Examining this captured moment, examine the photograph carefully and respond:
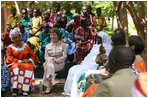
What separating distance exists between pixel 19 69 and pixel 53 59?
787 mm

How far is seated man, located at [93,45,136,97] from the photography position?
2.36 metres

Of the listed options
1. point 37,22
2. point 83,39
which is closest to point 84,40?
point 83,39

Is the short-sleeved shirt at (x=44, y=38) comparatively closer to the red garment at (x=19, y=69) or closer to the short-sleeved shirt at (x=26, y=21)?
the red garment at (x=19, y=69)

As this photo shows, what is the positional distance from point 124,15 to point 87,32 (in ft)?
13.8

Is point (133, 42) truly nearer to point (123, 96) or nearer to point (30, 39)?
point (123, 96)

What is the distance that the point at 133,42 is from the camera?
4188mm

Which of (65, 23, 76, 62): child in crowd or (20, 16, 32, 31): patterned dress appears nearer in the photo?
(65, 23, 76, 62): child in crowd

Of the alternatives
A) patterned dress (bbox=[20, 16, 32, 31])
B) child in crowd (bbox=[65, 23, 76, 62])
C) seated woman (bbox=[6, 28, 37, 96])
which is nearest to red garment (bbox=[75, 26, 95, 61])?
child in crowd (bbox=[65, 23, 76, 62])

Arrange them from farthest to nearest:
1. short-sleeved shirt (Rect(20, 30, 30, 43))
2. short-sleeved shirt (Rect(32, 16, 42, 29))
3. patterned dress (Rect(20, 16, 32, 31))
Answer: patterned dress (Rect(20, 16, 32, 31)) < short-sleeved shirt (Rect(32, 16, 42, 29)) < short-sleeved shirt (Rect(20, 30, 30, 43))

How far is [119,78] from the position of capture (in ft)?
8.00

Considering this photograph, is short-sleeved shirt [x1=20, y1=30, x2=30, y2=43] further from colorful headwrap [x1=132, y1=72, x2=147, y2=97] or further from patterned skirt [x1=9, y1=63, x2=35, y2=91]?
colorful headwrap [x1=132, y1=72, x2=147, y2=97]

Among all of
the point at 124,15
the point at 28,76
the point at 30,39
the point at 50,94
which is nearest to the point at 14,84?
the point at 28,76

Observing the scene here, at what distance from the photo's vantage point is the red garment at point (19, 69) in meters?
6.19

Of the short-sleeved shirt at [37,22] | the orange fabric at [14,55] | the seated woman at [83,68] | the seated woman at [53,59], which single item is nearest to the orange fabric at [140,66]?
the seated woman at [83,68]
